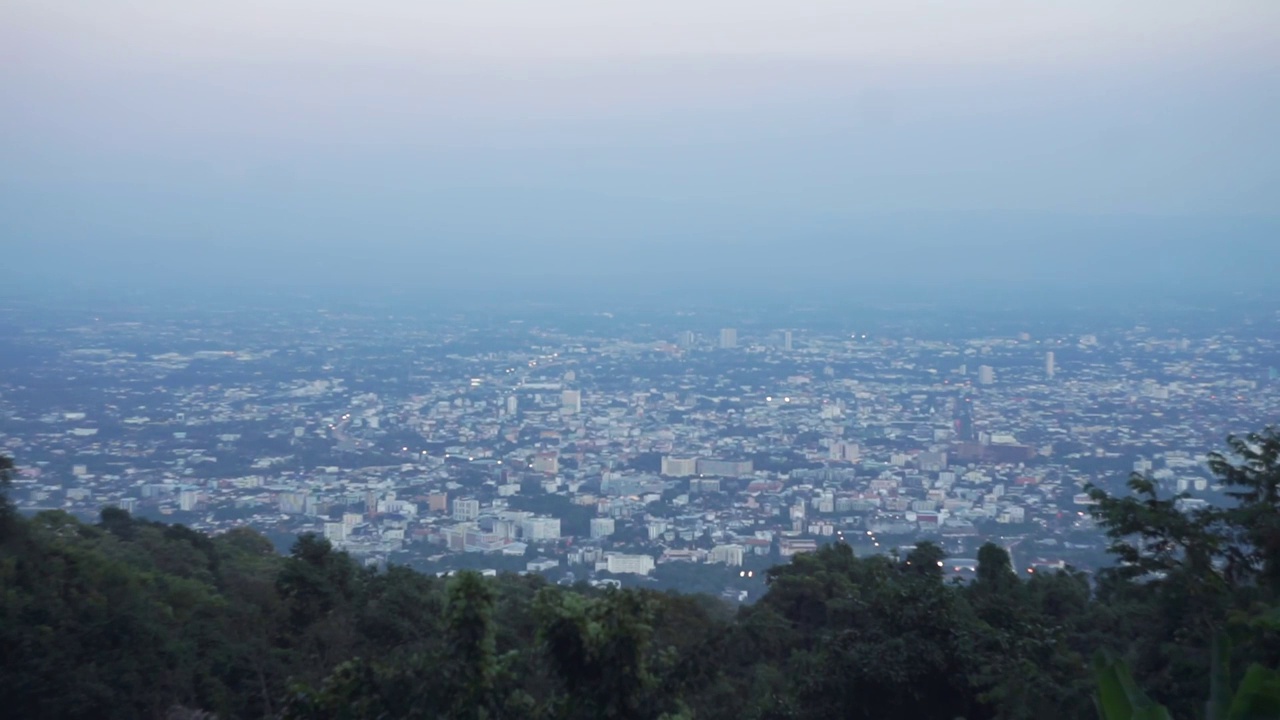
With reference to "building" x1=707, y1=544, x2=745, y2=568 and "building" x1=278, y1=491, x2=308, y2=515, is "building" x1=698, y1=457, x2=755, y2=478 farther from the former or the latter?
"building" x1=278, y1=491, x2=308, y2=515

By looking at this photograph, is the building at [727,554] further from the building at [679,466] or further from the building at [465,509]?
the building at [465,509]

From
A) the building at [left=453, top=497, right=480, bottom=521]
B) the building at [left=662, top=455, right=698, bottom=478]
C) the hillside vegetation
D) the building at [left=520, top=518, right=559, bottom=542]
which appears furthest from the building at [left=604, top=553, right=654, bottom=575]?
the hillside vegetation

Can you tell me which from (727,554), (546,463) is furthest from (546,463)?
(727,554)

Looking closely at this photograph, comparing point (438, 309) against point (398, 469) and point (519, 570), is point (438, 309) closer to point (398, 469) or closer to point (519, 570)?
point (398, 469)

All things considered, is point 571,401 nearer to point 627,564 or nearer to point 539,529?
point 539,529

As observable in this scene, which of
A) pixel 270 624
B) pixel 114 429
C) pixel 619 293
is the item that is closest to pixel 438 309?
pixel 619 293
